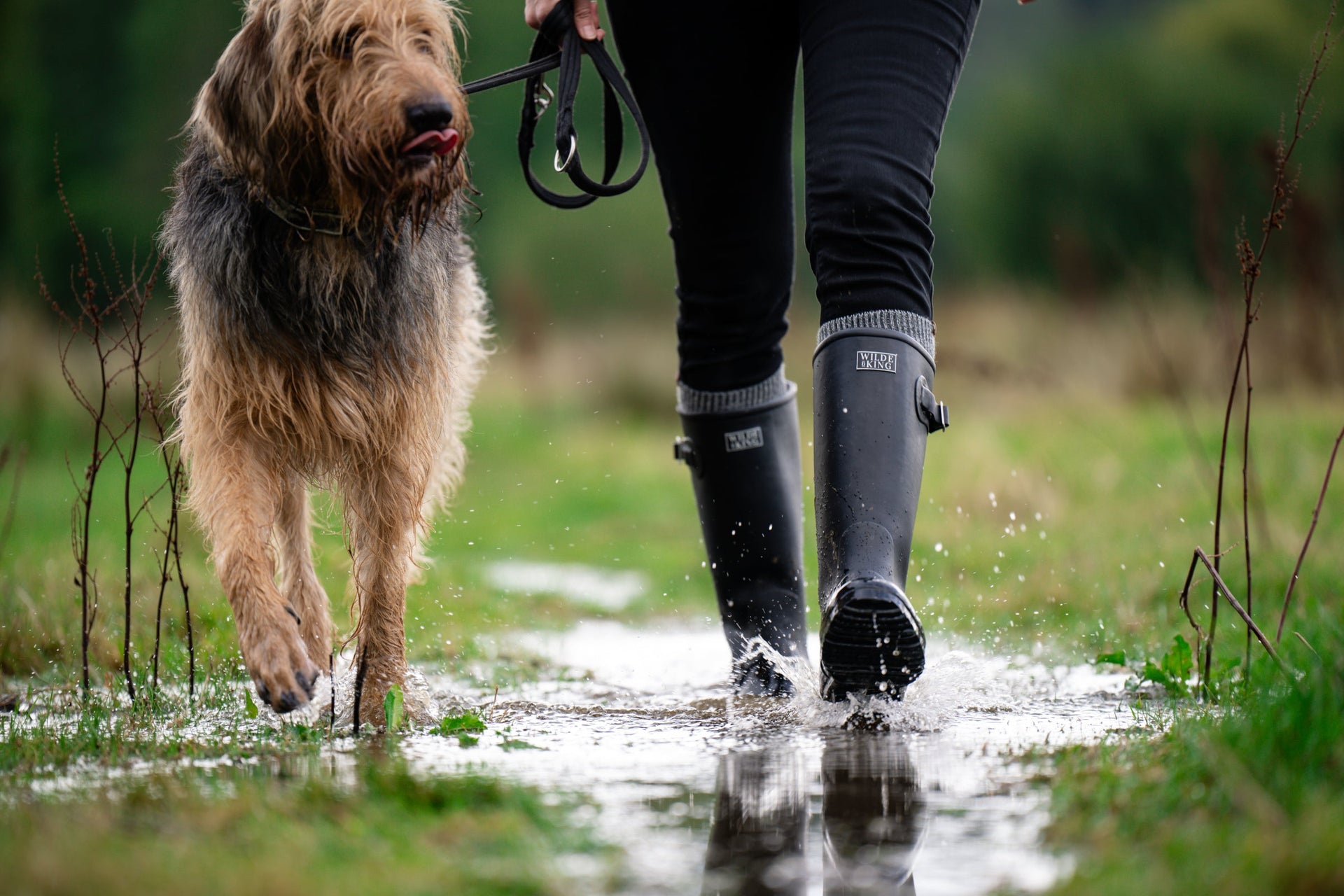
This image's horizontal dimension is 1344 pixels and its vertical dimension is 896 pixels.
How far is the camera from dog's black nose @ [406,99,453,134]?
2881mm

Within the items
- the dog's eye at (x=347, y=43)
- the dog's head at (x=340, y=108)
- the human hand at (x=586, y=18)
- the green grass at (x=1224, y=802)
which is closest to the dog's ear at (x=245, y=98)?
the dog's head at (x=340, y=108)

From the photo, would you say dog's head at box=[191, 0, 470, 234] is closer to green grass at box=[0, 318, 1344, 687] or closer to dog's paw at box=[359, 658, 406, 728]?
green grass at box=[0, 318, 1344, 687]

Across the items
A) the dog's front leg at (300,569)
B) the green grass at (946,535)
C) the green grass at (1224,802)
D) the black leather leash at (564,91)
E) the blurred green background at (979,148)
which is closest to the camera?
the green grass at (1224,802)

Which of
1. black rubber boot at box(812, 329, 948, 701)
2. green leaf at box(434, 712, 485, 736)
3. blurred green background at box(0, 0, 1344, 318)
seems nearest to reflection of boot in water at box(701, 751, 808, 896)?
black rubber boot at box(812, 329, 948, 701)

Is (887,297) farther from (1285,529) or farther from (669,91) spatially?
(1285,529)

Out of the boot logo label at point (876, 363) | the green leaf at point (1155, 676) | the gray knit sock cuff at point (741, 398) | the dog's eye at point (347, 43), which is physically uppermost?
the dog's eye at point (347, 43)

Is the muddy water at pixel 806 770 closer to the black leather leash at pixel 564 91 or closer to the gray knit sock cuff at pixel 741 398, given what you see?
the gray knit sock cuff at pixel 741 398

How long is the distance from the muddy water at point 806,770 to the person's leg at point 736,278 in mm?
349

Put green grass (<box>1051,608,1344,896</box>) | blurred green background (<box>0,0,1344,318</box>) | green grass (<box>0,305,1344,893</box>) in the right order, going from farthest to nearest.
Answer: blurred green background (<box>0,0,1344,318</box>) < green grass (<box>0,305,1344,893</box>) < green grass (<box>1051,608,1344,896</box>)

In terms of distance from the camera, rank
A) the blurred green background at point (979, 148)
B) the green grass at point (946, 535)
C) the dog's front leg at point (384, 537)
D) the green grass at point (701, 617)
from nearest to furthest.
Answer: the green grass at point (701, 617) → the dog's front leg at point (384, 537) → the green grass at point (946, 535) → the blurred green background at point (979, 148)

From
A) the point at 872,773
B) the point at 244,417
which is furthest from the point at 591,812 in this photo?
the point at 244,417

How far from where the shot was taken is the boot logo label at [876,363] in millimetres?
2711

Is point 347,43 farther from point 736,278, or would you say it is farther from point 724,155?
point 736,278

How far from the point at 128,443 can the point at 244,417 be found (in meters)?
6.88
